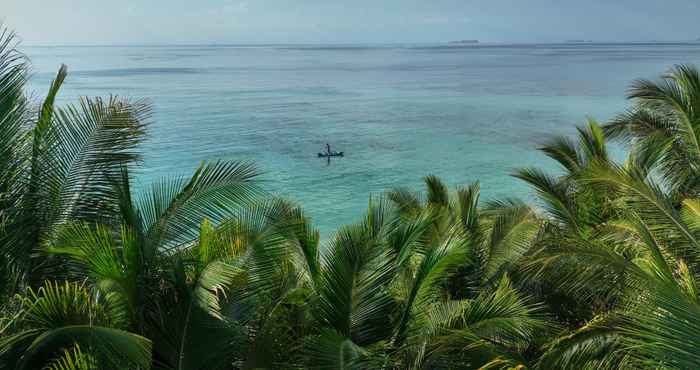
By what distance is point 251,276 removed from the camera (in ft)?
19.5

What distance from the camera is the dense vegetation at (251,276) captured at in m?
4.42

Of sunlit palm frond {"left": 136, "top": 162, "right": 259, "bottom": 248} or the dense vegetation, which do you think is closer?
the dense vegetation

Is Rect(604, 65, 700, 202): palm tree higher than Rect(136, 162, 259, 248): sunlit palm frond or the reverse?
higher

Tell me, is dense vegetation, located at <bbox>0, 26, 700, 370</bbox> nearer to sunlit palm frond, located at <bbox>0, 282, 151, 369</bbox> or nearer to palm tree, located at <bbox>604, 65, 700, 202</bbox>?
sunlit palm frond, located at <bbox>0, 282, 151, 369</bbox>

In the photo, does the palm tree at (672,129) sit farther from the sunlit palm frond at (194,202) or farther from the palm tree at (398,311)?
the sunlit palm frond at (194,202)

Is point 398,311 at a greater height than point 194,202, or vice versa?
point 194,202

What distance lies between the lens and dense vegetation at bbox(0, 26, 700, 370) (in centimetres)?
442

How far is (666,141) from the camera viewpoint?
8.84 metres

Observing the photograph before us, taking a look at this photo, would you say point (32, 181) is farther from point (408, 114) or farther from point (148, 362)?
point (408, 114)

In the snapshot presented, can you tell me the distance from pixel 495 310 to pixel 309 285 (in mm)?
1959

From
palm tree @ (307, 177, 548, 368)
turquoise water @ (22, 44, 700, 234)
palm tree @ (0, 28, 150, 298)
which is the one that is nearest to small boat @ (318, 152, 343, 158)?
turquoise water @ (22, 44, 700, 234)

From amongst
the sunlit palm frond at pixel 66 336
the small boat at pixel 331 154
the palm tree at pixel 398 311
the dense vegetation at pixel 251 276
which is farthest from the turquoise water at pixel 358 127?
the sunlit palm frond at pixel 66 336

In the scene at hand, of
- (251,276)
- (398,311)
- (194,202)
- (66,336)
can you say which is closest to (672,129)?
(398,311)

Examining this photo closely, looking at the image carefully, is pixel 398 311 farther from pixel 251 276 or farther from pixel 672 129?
pixel 672 129
